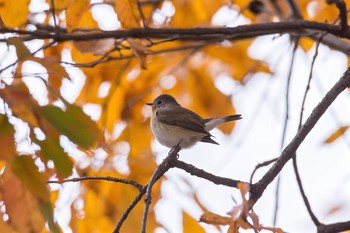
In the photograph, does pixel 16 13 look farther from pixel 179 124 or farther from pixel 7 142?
pixel 179 124

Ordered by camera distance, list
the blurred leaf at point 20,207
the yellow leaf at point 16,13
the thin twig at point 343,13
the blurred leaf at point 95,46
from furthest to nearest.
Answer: the blurred leaf at point 95,46, the yellow leaf at point 16,13, the thin twig at point 343,13, the blurred leaf at point 20,207

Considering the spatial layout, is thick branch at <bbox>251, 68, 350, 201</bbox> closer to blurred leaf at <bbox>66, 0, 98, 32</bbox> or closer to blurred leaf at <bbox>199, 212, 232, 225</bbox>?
blurred leaf at <bbox>199, 212, 232, 225</bbox>

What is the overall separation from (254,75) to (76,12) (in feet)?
7.09

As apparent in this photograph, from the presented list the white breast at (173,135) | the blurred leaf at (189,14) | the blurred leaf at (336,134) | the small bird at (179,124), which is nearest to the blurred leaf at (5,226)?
the blurred leaf at (336,134)

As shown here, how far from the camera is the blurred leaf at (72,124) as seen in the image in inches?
57.6

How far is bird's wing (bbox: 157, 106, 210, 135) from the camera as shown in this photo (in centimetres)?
410

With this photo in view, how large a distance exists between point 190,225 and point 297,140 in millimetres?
803

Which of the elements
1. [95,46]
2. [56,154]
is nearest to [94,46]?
[95,46]

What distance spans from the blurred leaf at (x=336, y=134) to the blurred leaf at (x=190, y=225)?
2.93 feet

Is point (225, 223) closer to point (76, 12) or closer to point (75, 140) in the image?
point (75, 140)

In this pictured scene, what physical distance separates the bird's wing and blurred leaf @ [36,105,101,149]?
8.09ft

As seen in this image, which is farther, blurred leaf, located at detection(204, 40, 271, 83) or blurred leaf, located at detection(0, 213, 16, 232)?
blurred leaf, located at detection(204, 40, 271, 83)

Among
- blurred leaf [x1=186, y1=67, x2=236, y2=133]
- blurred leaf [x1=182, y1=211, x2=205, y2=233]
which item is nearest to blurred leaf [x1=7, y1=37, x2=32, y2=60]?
blurred leaf [x1=182, y1=211, x2=205, y2=233]

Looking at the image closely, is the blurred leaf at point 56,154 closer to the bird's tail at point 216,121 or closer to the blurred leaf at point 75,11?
the blurred leaf at point 75,11
